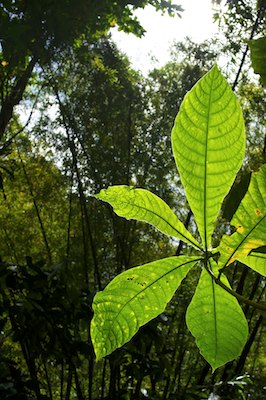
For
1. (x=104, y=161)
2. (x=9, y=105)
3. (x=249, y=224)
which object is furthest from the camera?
(x=104, y=161)

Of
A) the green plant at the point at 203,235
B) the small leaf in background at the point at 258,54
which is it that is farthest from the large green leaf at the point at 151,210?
the small leaf in background at the point at 258,54

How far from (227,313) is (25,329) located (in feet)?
5.31

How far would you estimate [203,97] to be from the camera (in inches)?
10.6

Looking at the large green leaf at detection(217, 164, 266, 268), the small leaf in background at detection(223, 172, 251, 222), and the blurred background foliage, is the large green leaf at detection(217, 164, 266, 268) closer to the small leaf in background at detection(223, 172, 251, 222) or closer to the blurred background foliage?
the small leaf in background at detection(223, 172, 251, 222)

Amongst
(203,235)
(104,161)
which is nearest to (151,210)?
(203,235)

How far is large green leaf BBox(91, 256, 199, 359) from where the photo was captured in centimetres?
30

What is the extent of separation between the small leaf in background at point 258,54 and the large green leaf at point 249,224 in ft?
0.24

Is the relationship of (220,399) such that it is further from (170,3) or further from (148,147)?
(148,147)

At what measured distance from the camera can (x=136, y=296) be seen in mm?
302

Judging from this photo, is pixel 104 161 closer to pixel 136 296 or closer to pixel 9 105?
pixel 9 105

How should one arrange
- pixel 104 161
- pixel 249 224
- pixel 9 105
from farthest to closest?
pixel 104 161 → pixel 9 105 → pixel 249 224

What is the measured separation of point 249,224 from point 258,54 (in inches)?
4.2

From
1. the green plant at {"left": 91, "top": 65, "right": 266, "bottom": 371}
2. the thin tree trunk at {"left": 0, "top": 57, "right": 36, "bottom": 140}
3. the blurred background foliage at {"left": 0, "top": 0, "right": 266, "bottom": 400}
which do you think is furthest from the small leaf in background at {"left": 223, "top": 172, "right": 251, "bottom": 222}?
the blurred background foliage at {"left": 0, "top": 0, "right": 266, "bottom": 400}

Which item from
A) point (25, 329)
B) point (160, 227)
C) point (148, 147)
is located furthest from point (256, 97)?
point (160, 227)
